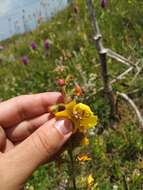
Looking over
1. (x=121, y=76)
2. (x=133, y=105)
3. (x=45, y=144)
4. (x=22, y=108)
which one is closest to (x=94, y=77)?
(x=121, y=76)

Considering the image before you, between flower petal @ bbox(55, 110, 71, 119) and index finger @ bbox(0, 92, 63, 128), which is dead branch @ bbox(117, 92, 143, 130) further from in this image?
flower petal @ bbox(55, 110, 71, 119)

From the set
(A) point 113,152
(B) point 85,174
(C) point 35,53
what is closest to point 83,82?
(A) point 113,152

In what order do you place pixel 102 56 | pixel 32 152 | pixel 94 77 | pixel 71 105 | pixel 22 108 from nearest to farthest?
1. pixel 71 105
2. pixel 32 152
3. pixel 22 108
4. pixel 102 56
5. pixel 94 77

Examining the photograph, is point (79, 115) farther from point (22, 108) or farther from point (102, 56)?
point (102, 56)

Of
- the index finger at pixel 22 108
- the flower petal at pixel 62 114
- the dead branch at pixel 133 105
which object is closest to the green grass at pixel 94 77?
the dead branch at pixel 133 105

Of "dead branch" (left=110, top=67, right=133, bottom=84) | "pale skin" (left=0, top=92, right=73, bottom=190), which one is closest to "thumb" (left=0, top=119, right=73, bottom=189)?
"pale skin" (left=0, top=92, right=73, bottom=190)
